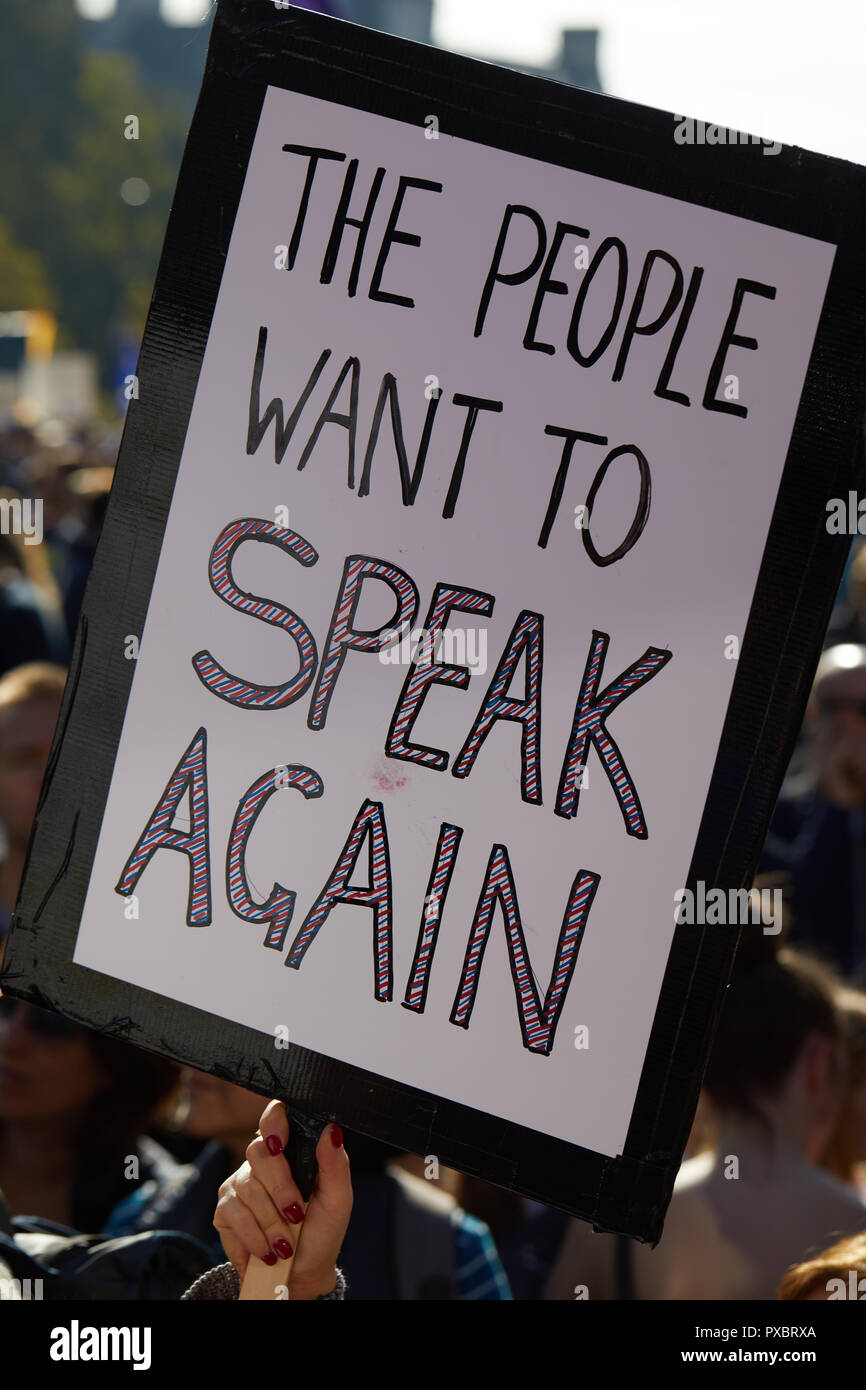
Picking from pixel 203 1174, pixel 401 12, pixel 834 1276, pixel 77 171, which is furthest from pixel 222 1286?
pixel 401 12

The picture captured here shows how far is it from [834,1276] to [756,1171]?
0.73 metres

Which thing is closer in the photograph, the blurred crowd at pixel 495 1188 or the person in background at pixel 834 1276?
the person in background at pixel 834 1276

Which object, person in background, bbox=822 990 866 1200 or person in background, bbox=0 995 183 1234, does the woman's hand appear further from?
person in background, bbox=822 990 866 1200

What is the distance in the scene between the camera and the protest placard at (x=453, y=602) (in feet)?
4.40

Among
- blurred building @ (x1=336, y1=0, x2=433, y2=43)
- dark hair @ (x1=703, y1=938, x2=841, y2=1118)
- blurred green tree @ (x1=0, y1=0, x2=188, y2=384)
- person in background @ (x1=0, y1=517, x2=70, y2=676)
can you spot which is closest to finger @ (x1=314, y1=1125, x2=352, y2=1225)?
dark hair @ (x1=703, y1=938, x2=841, y2=1118)

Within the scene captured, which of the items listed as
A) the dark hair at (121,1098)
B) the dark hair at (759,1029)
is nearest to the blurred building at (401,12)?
the dark hair at (121,1098)

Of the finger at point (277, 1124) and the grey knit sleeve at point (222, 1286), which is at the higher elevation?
the finger at point (277, 1124)

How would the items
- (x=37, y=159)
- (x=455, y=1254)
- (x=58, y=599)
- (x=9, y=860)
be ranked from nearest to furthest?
(x=455, y=1254)
(x=9, y=860)
(x=58, y=599)
(x=37, y=159)

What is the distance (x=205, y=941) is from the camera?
1.45 m

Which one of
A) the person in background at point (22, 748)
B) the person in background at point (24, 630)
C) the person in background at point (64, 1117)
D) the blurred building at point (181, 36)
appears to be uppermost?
the blurred building at point (181, 36)

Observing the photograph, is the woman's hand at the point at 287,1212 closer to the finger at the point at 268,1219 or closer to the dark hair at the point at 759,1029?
the finger at the point at 268,1219

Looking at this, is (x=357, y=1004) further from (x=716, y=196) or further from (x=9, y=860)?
(x=9, y=860)
